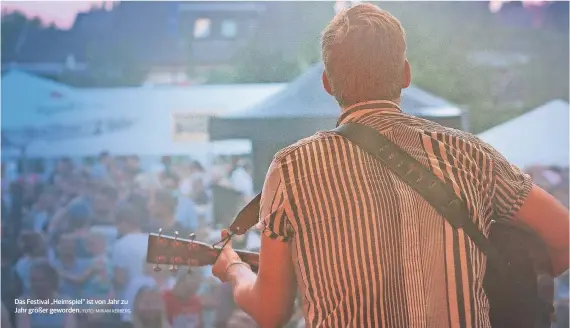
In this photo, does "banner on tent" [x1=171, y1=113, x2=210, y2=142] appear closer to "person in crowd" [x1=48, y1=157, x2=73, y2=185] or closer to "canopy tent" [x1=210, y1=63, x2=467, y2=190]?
"canopy tent" [x1=210, y1=63, x2=467, y2=190]

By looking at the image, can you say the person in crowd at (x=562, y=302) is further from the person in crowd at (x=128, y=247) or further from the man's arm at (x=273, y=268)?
the man's arm at (x=273, y=268)

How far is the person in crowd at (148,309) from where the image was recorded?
361 cm

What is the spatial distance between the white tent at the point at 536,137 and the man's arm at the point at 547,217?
207 centimetres

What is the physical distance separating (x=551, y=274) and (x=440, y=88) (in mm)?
2026

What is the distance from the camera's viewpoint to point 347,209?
4.63 feet

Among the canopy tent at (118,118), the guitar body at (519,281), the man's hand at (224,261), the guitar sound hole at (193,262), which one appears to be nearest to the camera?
the guitar body at (519,281)

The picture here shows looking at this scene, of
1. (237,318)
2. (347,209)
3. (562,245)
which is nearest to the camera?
(347,209)

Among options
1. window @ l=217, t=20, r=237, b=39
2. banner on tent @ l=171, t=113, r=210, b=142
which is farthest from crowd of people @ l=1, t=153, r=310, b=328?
window @ l=217, t=20, r=237, b=39

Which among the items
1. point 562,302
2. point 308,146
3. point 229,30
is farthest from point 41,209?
point 562,302

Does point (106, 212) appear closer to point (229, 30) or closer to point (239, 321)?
point (239, 321)

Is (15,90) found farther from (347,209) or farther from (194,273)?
(347,209)

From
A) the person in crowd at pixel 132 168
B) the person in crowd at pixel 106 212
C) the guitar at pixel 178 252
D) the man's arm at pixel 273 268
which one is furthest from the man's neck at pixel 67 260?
the man's arm at pixel 273 268

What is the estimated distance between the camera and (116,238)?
12.0ft

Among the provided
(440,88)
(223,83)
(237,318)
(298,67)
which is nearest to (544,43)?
(440,88)
